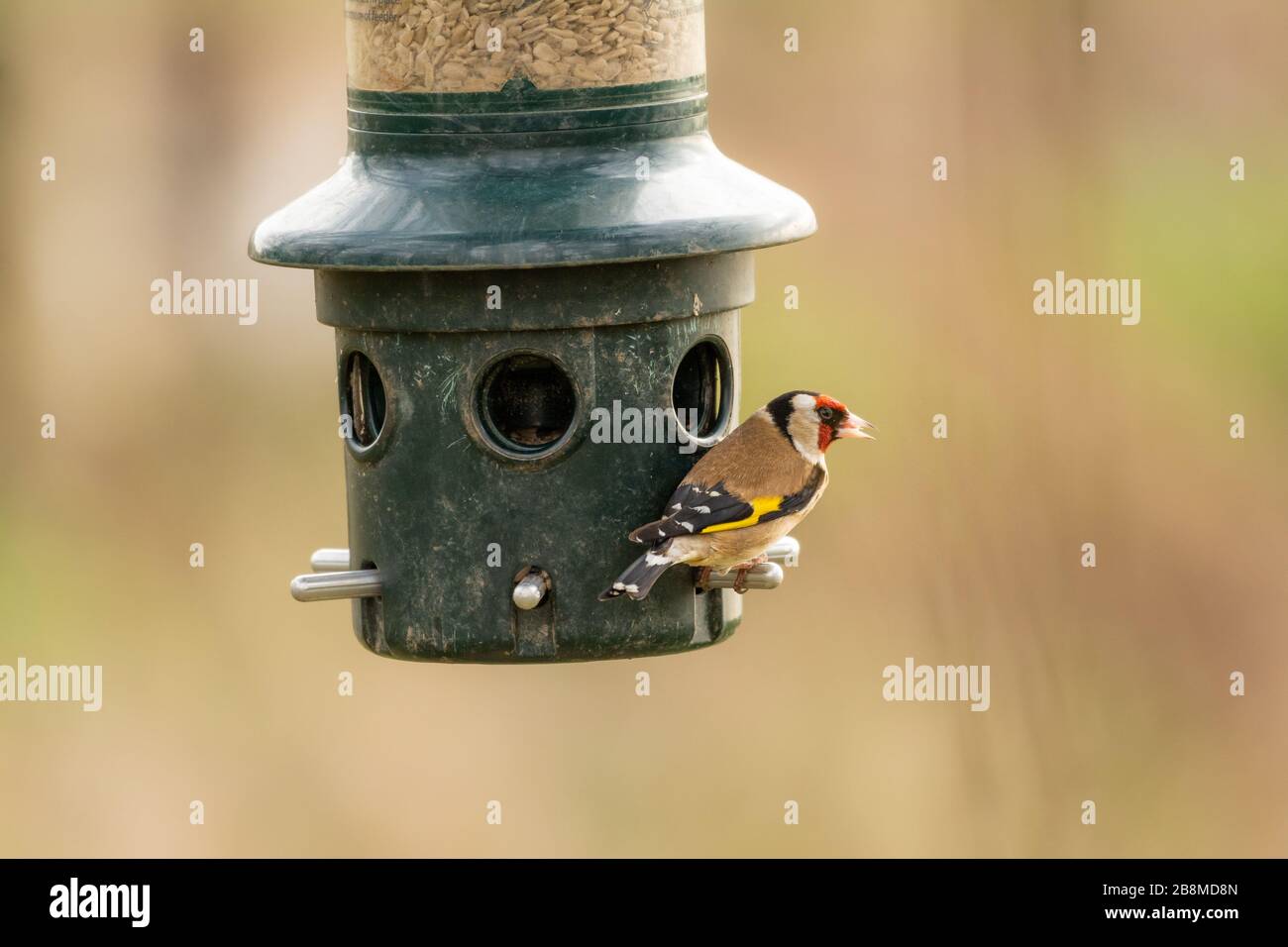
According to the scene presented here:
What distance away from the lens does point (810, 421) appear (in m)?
5.57

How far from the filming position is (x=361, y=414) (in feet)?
18.4

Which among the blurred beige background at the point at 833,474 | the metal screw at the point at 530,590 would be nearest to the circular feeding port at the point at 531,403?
the metal screw at the point at 530,590

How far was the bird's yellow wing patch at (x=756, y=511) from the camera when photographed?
5258mm

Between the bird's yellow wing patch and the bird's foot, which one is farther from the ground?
Result: the bird's yellow wing patch

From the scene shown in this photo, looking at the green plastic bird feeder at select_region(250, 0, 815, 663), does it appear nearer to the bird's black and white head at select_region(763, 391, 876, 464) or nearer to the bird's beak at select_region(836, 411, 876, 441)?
the bird's black and white head at select_region(763, 391, 876, 464)

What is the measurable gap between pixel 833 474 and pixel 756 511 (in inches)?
147

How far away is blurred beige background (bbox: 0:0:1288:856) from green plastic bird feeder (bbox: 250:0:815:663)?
140 inches

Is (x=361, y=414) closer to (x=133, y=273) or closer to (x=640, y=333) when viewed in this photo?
(x=640, y=333)

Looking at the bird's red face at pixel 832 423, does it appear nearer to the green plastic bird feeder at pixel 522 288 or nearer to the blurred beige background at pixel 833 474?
the green plastic bird feeder at pixel 522 288

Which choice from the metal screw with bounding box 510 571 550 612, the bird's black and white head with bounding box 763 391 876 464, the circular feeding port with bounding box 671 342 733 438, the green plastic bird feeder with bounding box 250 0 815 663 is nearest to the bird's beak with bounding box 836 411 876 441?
the bird's black and white head with bounding box 763 391 876 464

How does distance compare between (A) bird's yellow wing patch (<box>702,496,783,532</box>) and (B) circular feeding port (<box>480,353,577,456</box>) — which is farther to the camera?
(B) circular feeding port (<box>480,353,577,456</box>)

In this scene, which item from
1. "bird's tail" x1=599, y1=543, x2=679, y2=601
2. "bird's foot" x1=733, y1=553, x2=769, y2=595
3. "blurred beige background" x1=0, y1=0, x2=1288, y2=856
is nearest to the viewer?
"bird's tail" x1=599, y1=543, x2=679, y2=601

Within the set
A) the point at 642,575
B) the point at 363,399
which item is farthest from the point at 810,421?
the point at 363,399

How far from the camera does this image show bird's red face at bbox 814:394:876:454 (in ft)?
18.4
